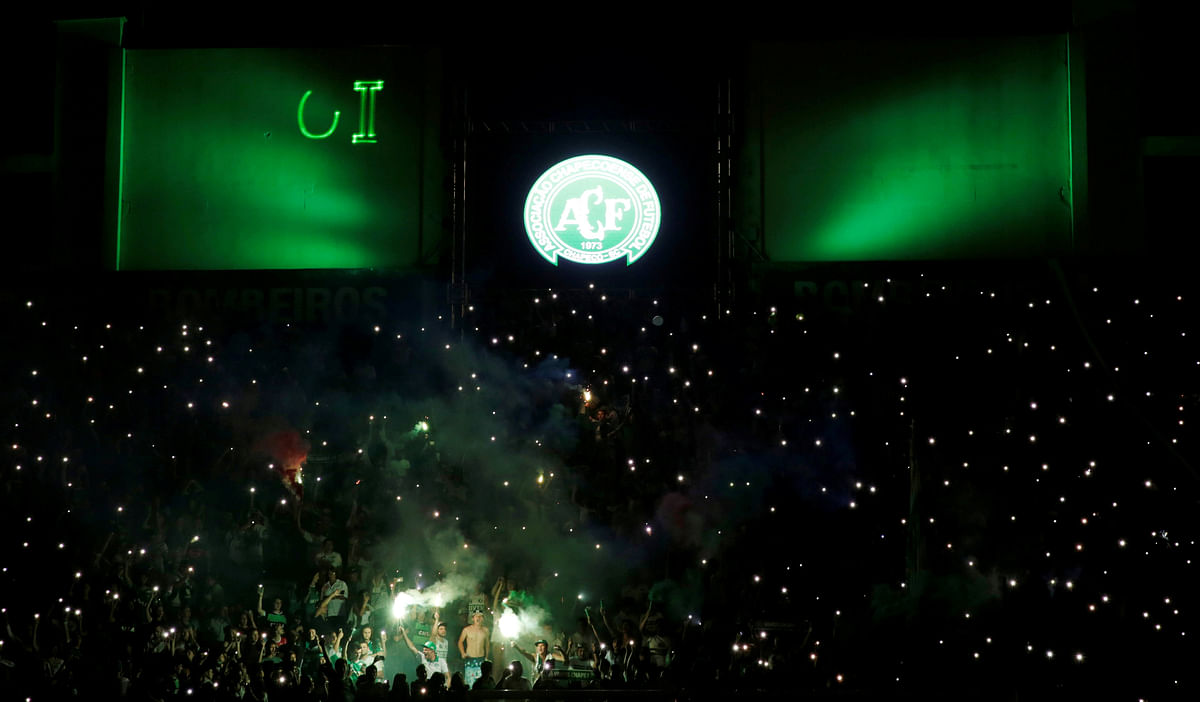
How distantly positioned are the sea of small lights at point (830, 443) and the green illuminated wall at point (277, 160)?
0.86 metres

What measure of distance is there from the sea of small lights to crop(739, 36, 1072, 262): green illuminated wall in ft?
2.01

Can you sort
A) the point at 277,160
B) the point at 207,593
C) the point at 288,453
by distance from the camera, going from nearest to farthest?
the point at 207,593 < the point at 288,453 < the point at 277,160

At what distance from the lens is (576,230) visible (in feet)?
32.9

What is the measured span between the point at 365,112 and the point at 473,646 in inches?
204

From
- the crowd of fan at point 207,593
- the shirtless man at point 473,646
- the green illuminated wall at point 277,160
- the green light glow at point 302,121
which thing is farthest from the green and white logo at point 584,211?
the shirtless man at point 473,646

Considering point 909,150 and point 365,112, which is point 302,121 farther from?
point 909,150

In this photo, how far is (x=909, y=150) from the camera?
1012 centimetres

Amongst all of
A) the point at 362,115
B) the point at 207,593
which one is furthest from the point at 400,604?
the point at 362,115

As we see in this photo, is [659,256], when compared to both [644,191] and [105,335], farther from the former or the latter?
[105,335]

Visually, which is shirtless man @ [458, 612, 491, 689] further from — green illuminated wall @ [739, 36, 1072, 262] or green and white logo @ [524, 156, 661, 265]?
green illuminated wall @ [739, 36, 1072, 262]

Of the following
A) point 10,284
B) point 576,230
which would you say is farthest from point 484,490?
point 10,284

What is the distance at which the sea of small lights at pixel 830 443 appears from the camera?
28.3 feet

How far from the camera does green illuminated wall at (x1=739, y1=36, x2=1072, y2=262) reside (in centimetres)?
1002

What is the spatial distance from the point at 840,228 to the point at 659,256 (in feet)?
5.74
